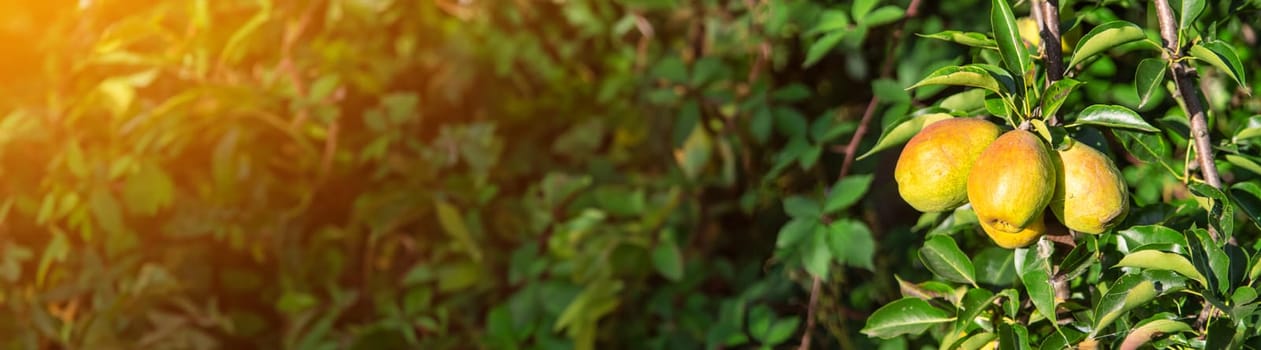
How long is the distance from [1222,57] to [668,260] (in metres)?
0.83

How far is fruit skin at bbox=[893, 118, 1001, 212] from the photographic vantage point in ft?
2.43

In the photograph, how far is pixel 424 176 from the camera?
1.68m

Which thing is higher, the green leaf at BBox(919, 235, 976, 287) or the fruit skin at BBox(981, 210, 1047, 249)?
the fruit skin at BBox(981, 210, 1047, 249)

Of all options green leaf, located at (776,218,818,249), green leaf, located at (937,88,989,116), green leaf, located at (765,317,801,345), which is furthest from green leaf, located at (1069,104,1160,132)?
green leaf, located at (765,317,801,345)

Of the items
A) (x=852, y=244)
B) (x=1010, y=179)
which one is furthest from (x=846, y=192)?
(x=1010, y=179)

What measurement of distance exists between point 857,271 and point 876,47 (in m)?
0.37

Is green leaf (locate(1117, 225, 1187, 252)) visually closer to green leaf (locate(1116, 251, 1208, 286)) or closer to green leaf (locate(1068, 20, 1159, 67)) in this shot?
green leaf (locate(1116, 251, 1208, 286))

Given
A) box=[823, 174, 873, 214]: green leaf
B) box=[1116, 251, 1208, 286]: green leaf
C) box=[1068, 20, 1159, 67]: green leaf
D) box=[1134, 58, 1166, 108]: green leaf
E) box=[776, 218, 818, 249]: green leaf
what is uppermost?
box=[1068, 20, 1159, 67]: green leaf

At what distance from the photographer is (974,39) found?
804 millimetres

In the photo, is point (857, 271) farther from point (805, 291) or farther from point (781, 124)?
point (781, 124)

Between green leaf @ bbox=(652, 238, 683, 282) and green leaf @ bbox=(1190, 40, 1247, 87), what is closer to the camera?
green leaf @ bbox=(1190, 40, 1247, 87)

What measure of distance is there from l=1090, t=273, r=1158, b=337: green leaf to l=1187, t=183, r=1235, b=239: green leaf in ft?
0.22

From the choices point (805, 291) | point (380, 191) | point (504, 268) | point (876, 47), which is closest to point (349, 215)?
point (380, 191)

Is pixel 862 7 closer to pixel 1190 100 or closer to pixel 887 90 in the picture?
pixel 887 90
